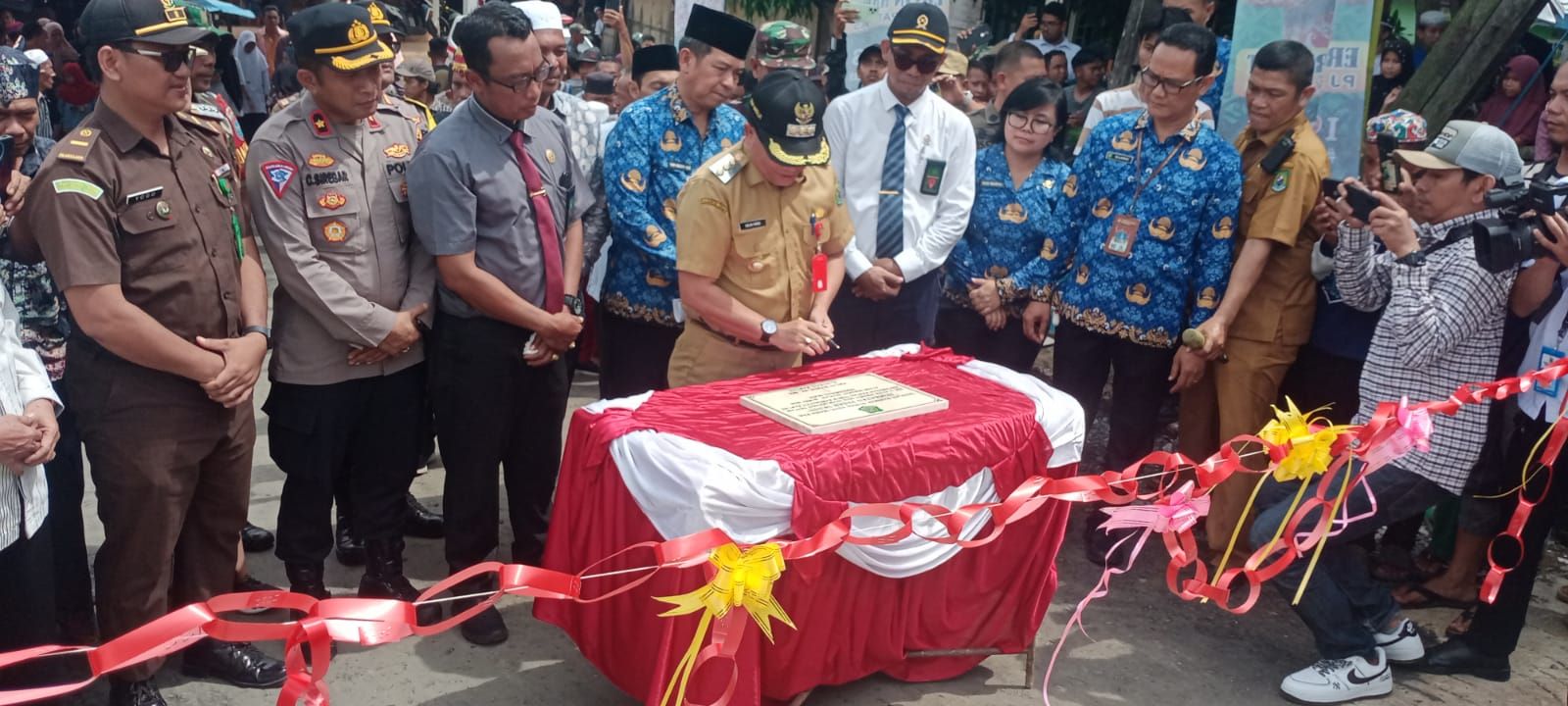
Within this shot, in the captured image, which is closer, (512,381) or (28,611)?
(28,611)

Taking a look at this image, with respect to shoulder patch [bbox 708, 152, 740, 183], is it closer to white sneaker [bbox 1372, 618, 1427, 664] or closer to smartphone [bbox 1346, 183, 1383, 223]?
smartphone [bbox 1346, 183, 1383, 223]

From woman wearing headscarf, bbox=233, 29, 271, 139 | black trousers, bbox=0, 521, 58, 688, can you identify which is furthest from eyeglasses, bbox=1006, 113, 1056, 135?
woman wearing headscarf, bbox=233, 29, 271, 139

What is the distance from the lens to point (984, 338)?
15.6 ft

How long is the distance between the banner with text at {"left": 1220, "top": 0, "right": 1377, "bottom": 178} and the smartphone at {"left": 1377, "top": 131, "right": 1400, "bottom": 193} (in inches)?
18.0

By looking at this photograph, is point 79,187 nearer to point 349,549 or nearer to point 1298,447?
point 349,549

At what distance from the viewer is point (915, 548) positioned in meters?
3.02

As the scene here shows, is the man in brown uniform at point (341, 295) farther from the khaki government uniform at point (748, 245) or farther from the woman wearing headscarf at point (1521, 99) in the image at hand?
the woman wearing headscarf at point (1521, 99)

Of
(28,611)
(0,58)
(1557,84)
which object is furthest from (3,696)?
(1557,84)

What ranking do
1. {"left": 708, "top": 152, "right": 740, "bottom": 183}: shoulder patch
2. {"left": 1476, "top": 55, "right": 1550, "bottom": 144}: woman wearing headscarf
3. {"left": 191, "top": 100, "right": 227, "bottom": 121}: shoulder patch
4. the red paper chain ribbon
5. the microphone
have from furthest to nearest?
1. {"left": 1476, "top": 55, "right": 1550, "bottom": 144}: woman wearing headscarf
2. the microphone
3. {"left": 708, "top": 152, "right": 740, "bottom": 183}: shoulder patch
4. {"left": 191, "top": 100, "right": 227, "bottom": 121}: shoulder patch
5. the red paper chain ribbon

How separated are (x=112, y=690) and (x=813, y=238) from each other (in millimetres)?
→ 2286

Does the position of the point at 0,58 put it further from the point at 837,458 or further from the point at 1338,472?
the point at 1338,472

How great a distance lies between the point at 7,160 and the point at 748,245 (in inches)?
81.4

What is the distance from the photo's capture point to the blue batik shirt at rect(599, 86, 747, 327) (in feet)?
13.3

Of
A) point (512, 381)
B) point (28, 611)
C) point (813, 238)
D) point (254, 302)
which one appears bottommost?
point (28, 611)
